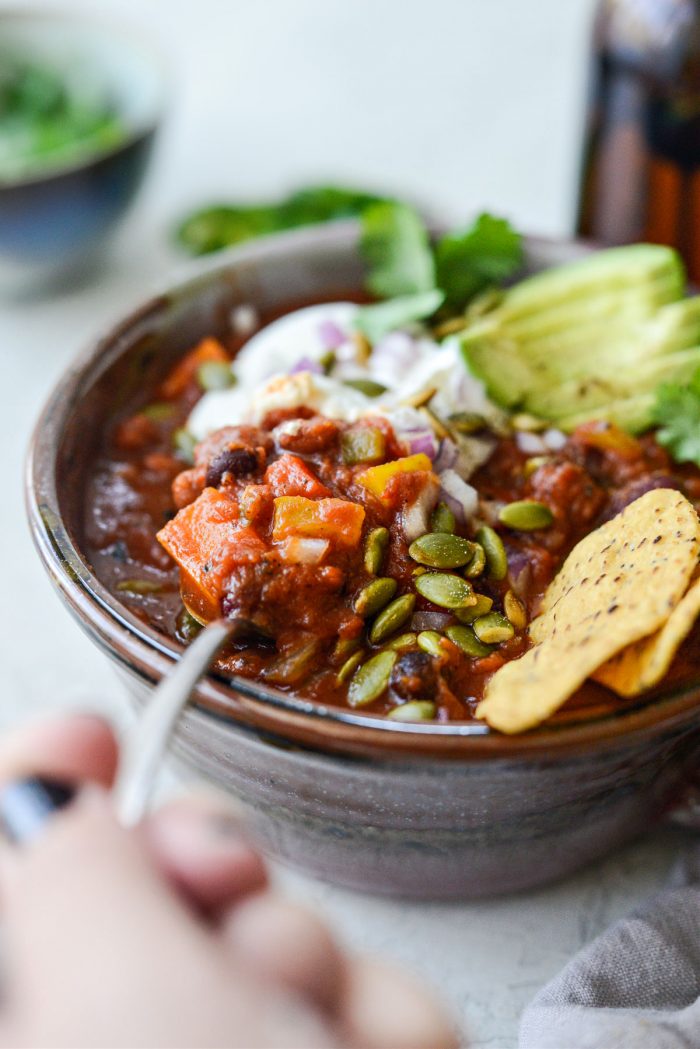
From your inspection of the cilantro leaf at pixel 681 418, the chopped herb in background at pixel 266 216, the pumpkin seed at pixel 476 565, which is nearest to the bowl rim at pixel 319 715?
the pumpkin seed at pixel 476 565

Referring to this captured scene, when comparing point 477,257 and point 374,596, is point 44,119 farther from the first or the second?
point 374,596

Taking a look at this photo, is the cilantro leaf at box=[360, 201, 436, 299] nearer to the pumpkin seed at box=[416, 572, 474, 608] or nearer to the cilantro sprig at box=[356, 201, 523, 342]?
the cilantro sprig at box=[356, 201, 523, 342]

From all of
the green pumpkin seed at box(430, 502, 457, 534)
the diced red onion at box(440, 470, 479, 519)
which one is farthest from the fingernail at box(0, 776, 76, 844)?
the diced red onion at box(440, 470, 479, 519)

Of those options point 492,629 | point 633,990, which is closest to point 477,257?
point 492,629

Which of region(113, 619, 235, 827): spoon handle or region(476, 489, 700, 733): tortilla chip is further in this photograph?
region(476, 489, 700, 733): tortilla chip

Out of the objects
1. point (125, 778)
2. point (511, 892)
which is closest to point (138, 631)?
point (125, 778)

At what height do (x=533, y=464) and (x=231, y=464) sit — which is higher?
(x=231, y=464)
